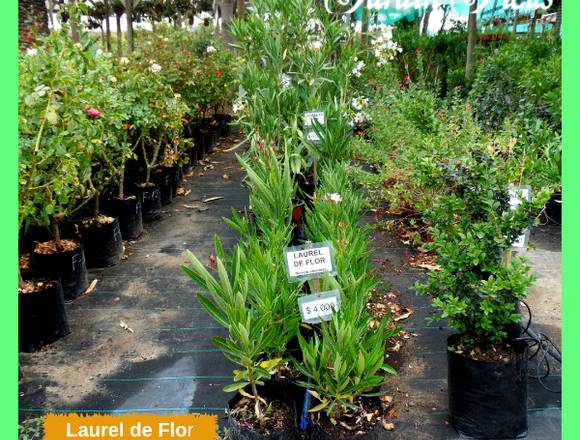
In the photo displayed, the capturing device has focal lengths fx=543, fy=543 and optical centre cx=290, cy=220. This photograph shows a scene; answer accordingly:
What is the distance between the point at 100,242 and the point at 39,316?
1.11 metres

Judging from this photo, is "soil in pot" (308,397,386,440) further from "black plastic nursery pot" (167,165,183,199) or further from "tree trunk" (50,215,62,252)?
"black plastic nursery pot" (167,165,183,199)

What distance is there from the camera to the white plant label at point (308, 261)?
2.06 metres

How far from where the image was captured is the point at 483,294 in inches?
87.7

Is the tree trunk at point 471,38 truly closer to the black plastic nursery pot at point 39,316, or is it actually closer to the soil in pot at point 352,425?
the black plastic nursery pot at point 39,316

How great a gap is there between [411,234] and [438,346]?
5.27 ft

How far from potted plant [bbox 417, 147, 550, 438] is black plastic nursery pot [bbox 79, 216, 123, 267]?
8.57 feet

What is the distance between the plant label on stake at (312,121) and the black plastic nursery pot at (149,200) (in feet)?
5.75

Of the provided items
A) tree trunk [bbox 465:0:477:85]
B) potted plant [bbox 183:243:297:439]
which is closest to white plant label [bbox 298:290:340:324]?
potted plant [bbox 183:243:297:439]

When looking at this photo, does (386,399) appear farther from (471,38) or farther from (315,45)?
(471,38)

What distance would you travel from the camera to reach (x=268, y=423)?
2.04 meters

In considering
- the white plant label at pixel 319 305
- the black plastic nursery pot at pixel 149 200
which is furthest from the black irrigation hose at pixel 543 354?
the black plastic nursery pot at pixel 149 200

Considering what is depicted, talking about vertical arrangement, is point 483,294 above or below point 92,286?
above

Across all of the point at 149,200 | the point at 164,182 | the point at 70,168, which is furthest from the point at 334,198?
the point at 164,182

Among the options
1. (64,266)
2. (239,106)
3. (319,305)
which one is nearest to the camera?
(319,305)
